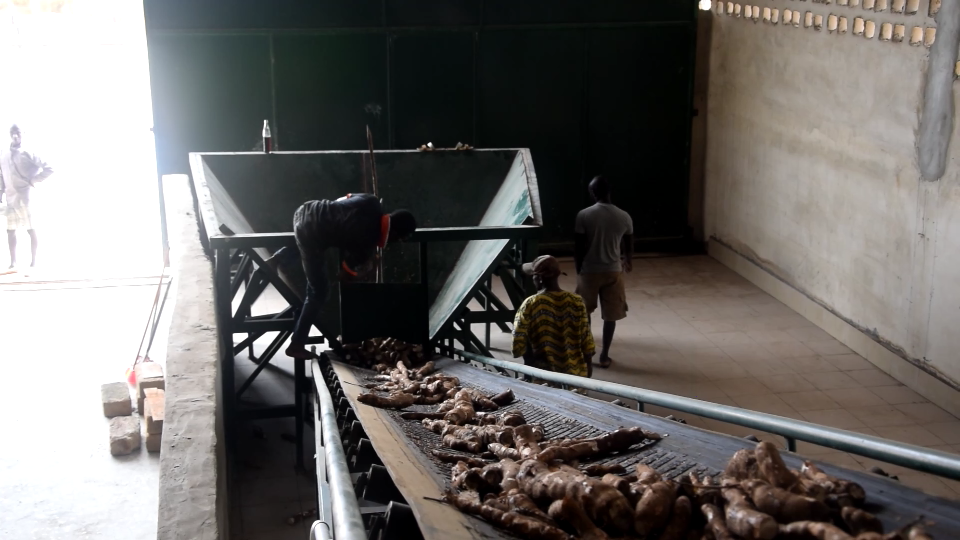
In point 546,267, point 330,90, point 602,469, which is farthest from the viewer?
point 330,90

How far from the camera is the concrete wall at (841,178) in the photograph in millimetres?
7508

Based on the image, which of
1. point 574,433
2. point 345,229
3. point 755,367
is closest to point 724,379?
point 755,367

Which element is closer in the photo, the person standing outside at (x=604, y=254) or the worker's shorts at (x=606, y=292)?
the person standing outside at (x=604, y=254)

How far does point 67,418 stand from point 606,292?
4.51 meters

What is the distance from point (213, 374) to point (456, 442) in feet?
6.63

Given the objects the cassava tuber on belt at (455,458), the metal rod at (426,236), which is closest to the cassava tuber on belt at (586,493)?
the cassava tuber on belt at (455,458)

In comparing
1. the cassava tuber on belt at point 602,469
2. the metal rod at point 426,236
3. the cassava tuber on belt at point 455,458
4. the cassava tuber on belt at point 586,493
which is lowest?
the cassava tuber on belt at point 455,458

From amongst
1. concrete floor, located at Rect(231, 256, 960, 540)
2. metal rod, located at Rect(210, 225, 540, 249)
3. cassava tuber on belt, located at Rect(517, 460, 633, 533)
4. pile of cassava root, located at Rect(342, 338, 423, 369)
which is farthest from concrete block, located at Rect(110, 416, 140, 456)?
cassava tuber on belt, located at Rect(517, 460, 633, 533)

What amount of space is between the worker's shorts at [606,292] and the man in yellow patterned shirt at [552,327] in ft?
7.25

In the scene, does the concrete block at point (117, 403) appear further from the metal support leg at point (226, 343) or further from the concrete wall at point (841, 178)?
the concrete wall at point (841, 178)

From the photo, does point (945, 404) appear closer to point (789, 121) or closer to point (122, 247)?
point (789, 121)

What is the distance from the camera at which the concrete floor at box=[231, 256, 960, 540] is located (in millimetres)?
6527

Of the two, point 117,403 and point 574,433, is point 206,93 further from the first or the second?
point 574,433

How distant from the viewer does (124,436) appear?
6.96 m
